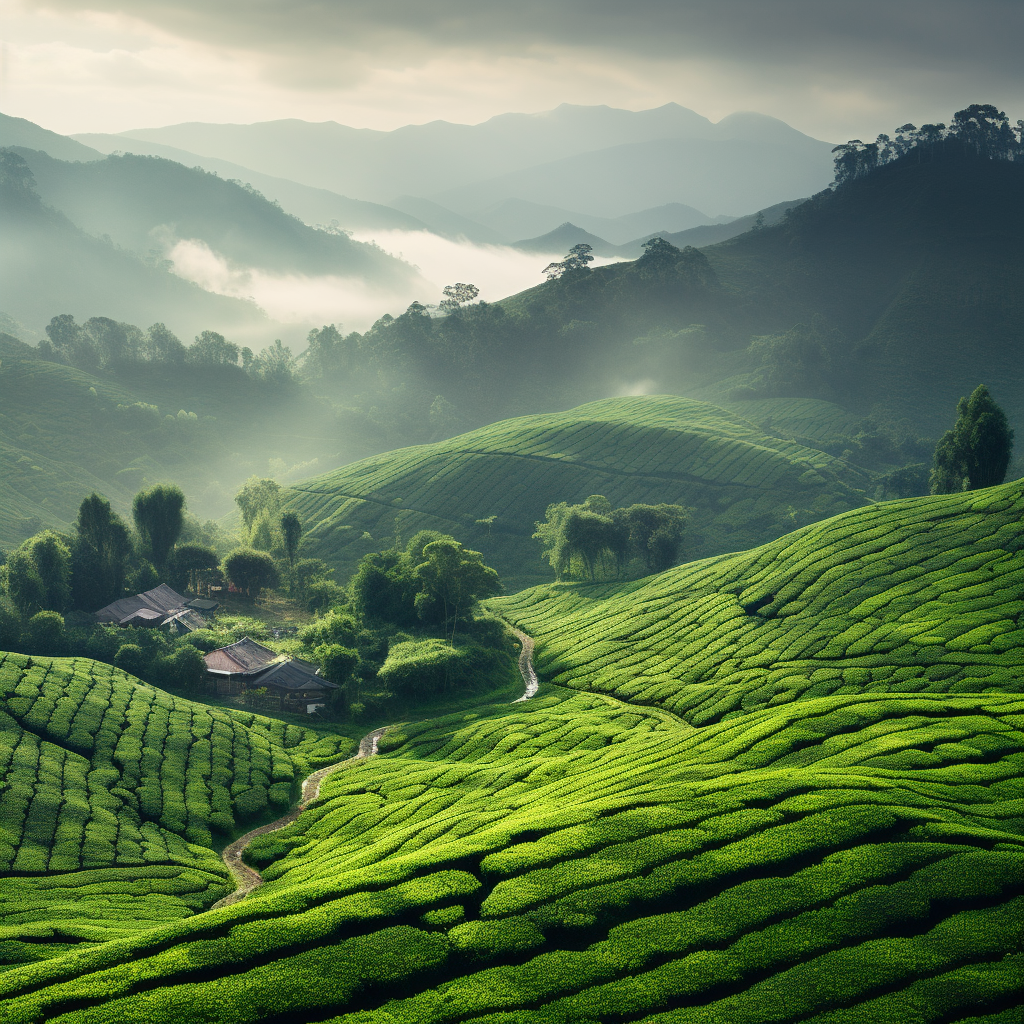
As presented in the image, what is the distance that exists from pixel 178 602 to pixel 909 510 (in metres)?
83.1

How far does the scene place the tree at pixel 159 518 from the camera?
4146 inches

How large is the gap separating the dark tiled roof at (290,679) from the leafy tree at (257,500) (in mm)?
52454

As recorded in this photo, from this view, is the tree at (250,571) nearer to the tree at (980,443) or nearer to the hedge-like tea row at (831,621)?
the hedge-like tea row at (831,621)

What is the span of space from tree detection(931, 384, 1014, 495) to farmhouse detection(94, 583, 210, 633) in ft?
283

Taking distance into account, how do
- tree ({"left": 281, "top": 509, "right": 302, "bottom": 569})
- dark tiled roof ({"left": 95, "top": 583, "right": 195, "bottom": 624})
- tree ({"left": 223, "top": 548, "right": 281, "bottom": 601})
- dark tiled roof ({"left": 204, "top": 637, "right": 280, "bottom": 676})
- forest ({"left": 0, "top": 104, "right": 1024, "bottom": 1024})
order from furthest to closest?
tree ({"left": 281, "top": 509, "right": 302, "bottom": 569}) < tree ({"left": 223, "top": 548, "right": 281, "bottom": 601}) < dark tiled roof ({"left": 95, "top": 583, "right": 195, "bottom": 624}) < dark tiled roof ({"left": 204, "top": 637, "right": 280, "bottom": 676}) < forest ({"left": 0, "top": 104, "right": 1024, "bottom": 1024})

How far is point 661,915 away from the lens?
28.4 m

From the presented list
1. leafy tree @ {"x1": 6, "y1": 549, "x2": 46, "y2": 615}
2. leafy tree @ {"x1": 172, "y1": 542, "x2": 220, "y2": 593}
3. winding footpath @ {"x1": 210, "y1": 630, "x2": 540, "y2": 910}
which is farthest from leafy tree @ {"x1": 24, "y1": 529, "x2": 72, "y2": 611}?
winding footpath @ {"x1": 210, "y1": 630, "x2": 540, "y2": 910}

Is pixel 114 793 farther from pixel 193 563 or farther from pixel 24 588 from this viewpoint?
pixel 193 563

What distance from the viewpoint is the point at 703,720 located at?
5647 centimetres

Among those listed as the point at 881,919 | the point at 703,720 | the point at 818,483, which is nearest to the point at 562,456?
the point at 818,483

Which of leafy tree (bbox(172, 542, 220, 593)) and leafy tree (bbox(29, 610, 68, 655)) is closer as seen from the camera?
leafy tree (bbox(29, 610, 68, 655))

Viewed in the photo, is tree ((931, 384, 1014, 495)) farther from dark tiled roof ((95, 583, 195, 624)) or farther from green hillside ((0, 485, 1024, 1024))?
dark tiled roof ((95, 583, 195, 624))

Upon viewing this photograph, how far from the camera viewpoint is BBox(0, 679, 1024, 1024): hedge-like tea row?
24.8 m

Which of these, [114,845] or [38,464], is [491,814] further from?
[38,464]
